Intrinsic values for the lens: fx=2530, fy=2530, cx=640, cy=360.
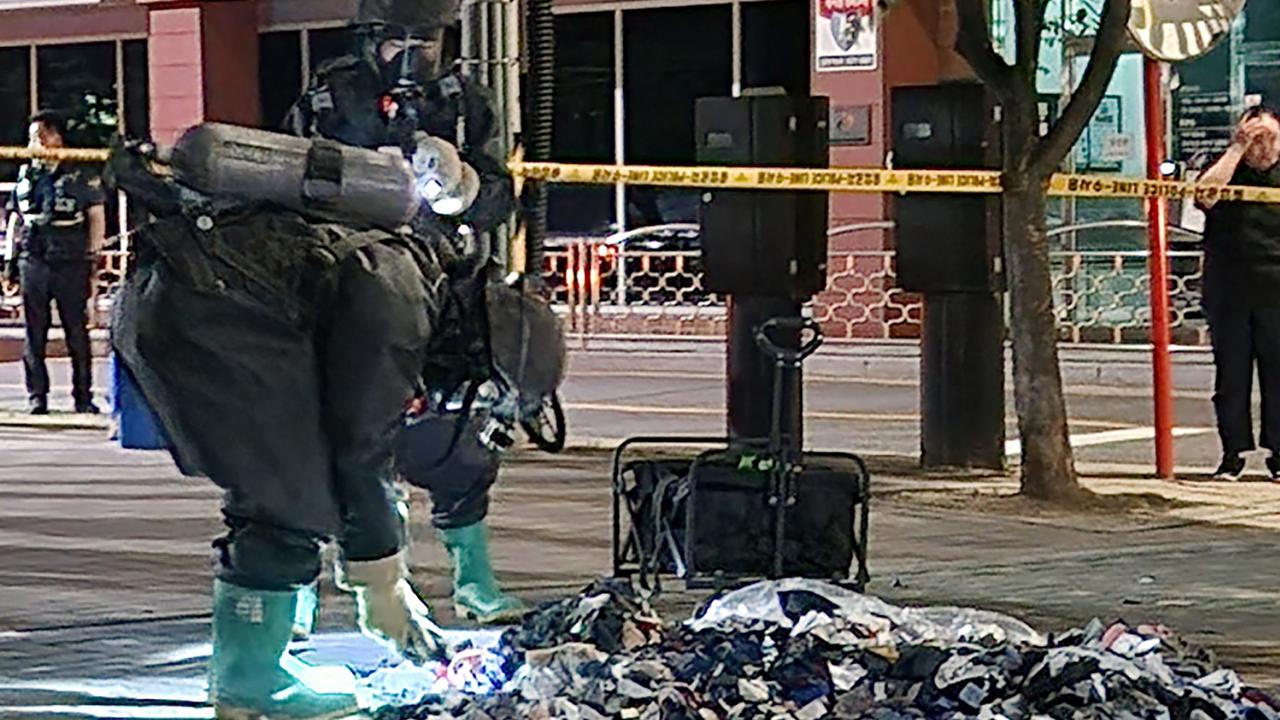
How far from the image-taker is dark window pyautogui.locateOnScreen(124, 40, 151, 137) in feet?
86.6

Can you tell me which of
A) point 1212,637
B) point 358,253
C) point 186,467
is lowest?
point 1212,637

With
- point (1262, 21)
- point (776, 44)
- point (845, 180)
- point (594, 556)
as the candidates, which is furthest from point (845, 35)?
point (594, 556)

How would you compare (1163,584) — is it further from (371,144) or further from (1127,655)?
(371,144)

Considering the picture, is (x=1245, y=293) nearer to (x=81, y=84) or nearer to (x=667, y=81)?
(x=667, y=81)

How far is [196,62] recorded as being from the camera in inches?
982

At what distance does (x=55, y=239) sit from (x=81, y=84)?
11.9m

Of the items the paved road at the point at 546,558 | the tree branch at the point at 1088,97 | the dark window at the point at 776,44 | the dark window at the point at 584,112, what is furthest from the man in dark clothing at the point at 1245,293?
the dark window at the point at 584,112

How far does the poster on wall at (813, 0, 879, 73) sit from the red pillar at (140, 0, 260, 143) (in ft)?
21.5

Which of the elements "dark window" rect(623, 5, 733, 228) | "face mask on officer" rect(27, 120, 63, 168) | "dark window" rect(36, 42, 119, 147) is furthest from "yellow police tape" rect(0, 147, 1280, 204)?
"dark window" rect(36, 42, 119, 147)

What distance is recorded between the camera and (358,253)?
6176 mm

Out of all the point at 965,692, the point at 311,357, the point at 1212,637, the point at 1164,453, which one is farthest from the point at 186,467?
the point at 1164,453

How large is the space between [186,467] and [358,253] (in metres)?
0.70

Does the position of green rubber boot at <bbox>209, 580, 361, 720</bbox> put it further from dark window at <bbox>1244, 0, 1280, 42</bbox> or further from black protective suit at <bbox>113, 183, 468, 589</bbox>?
dark window at <bbox>1244, 0, 1280, 42</bbox>

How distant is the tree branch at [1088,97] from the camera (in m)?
11.1
